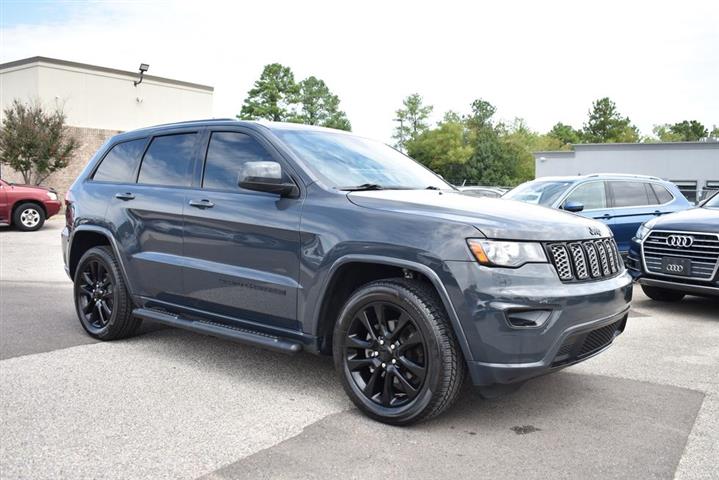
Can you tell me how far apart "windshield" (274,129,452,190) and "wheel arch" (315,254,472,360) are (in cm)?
58

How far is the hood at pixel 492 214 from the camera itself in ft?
12.5

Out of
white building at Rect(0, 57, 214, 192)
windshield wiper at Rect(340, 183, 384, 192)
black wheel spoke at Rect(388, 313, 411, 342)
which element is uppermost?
white building at Rect(0, 57, 214, 192)

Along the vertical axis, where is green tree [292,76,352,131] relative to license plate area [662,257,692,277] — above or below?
above

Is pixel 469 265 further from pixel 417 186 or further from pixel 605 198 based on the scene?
pixel 605 198

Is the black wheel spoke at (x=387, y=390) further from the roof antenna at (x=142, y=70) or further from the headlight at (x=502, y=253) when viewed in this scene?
the roof antenna at (x=142, y=70)

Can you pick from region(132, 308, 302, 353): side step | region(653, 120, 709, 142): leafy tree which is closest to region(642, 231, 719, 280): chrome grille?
region(132, 308, 302, 353): side step

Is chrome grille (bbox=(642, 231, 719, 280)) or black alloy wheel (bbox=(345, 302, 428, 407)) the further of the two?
chrome grille (bbox=(642, 231, 719, 280))

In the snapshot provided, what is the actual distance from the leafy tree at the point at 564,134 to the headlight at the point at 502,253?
108 m

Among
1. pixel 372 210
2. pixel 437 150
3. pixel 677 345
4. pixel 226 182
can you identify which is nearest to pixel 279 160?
pixel 226 182

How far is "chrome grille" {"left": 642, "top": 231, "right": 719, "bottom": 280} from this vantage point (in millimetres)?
7137

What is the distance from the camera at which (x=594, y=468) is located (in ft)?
11.3

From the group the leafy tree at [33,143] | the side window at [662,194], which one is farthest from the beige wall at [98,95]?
the side window at [662,194]

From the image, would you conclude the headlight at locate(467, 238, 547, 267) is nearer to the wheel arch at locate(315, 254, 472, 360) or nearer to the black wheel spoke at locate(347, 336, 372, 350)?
the wheel arch at locate(315, 254, 472, 360)

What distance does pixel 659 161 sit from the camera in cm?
4341
